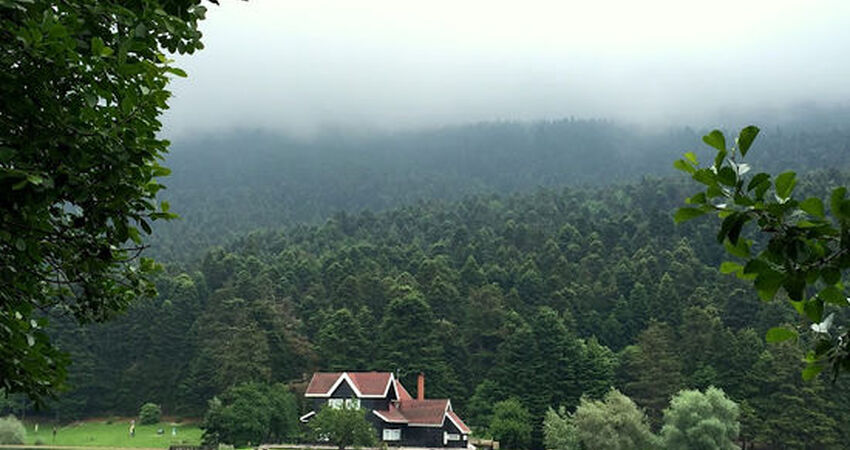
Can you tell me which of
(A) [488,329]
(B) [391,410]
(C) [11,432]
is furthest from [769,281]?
(A) [488,329]

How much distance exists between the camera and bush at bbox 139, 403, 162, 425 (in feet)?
216

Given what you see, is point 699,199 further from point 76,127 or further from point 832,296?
point 76,127

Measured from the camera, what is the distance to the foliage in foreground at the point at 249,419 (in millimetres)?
49656

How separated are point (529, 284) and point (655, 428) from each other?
2481 cm

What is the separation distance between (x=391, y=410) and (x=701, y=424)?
66.0ft

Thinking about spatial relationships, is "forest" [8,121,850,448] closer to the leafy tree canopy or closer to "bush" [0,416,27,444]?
"bush" [0,416,27,444]

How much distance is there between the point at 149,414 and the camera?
65.9m

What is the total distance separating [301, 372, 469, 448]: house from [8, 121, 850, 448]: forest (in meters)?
6.16

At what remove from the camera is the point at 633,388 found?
60.8 metres

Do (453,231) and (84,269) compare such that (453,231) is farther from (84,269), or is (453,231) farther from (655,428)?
(84,269)

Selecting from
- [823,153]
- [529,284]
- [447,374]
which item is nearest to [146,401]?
[447,374]

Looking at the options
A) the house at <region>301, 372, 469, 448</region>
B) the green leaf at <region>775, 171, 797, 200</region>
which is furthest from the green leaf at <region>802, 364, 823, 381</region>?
the house at <region>301, 372, 469, 448</region>

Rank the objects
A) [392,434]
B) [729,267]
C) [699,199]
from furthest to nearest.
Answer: [392,434] < [729,267] < [699,199]

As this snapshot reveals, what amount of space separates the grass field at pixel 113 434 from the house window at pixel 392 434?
12.8 m
